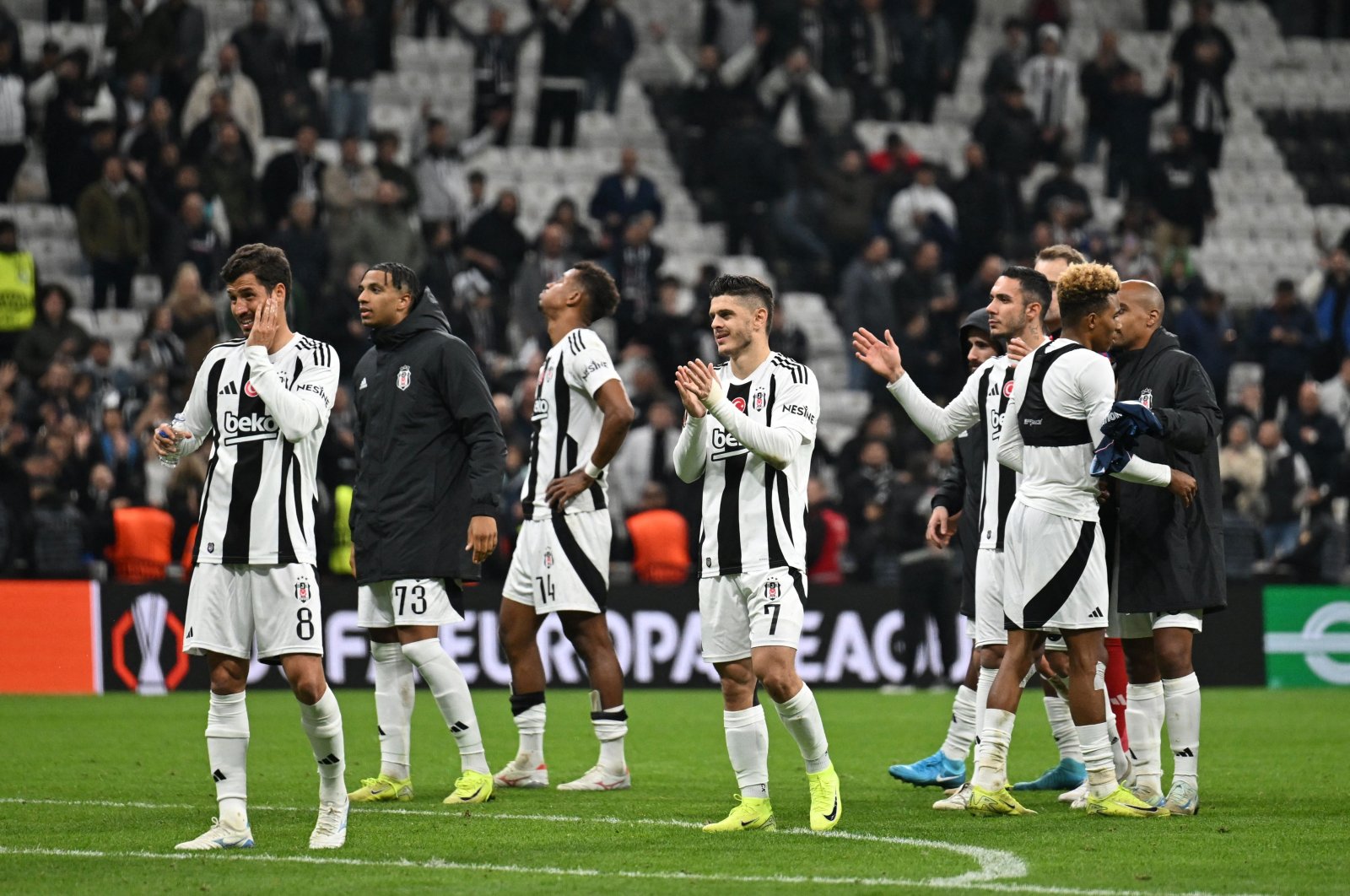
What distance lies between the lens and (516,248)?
70.9 feet

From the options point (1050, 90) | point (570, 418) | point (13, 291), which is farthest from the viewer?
point (1050, 90)

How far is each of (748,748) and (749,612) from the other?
1.93 ft

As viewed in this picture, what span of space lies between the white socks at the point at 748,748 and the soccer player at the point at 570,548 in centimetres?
185

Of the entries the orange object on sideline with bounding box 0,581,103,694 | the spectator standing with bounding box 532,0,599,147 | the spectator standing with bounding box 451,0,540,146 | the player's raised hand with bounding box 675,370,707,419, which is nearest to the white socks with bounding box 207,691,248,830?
the player's raised hand with bounding box 675,370,707,419

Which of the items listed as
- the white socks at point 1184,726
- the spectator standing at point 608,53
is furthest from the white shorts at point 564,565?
the spectator standing at point 608,53

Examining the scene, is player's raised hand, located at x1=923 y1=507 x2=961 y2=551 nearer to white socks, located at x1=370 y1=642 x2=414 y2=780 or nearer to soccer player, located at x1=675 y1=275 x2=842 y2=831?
soccer player, located at x1=675 y1=275 x2=842 y2=831

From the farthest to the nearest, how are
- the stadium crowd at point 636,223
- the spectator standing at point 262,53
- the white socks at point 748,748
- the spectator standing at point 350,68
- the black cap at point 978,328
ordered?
the spectator standing at point 350,68, the spectator standing at point 262,53, the stadium crowd at point 636,223, the black cap at point 978,328, the white socks at point 748,748

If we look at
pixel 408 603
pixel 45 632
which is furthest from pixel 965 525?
pixel 45 632

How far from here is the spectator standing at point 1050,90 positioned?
25.7 m

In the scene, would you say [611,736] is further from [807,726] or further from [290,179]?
[290,179]

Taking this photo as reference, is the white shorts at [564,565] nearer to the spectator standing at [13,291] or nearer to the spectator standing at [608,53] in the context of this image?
the spectator standing at [13,291]

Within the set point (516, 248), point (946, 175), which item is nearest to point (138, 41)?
point (516, 248)

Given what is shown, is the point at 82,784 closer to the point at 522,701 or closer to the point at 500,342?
the point at 522,701

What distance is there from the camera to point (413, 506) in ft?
30.5
